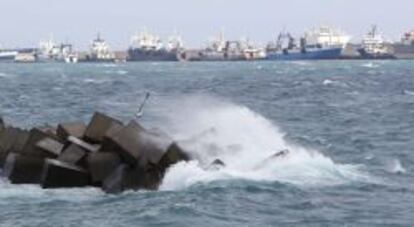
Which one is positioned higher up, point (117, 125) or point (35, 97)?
point (117, 125)

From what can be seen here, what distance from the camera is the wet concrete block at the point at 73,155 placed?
24016 millimetres

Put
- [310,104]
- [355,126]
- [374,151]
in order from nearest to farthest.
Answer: [374,151]
[355,126]
[310,104]

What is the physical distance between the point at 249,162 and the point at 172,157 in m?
3.33

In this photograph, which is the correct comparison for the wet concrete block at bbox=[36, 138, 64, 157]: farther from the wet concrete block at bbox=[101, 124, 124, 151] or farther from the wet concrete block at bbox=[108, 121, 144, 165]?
the wet concrete block at bbox=[108, 121, 144, 165]

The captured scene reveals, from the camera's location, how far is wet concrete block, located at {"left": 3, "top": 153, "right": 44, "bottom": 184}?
24703mm

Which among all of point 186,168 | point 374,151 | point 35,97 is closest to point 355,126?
point 374,151

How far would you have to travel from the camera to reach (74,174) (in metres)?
23.7

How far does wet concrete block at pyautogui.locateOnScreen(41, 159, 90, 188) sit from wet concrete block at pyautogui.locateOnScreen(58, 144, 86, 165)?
8.0 inches

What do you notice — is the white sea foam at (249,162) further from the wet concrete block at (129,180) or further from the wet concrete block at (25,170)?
the wet concrete block at (25,170)

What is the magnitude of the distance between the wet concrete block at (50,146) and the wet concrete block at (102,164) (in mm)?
1505

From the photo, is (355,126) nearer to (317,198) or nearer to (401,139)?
(401,139)

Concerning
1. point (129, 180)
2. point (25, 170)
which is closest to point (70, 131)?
point (25, 170)

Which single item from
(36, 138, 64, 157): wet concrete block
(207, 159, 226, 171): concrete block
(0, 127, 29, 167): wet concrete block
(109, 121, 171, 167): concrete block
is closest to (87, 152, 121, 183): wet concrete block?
(109, 121, 171, 167): concrete block

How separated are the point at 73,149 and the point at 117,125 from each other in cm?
133
